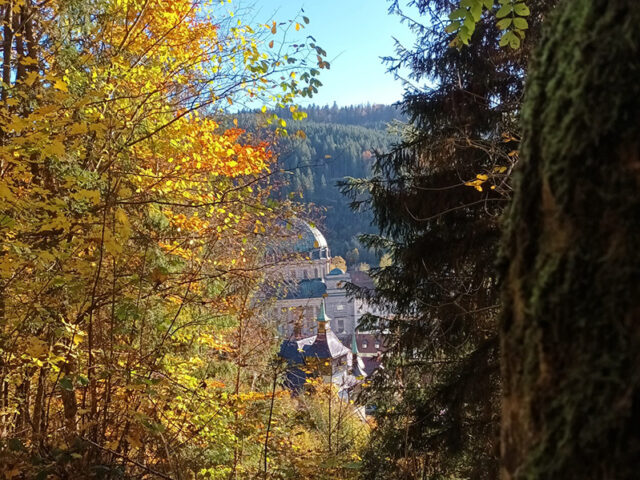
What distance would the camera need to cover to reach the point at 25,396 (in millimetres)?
3168

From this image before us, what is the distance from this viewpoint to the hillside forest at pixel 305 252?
0.61 m

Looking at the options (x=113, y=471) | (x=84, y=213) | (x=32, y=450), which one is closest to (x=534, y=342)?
(x=113, y=471)

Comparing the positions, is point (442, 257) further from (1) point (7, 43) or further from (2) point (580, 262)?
(2) point (580, 262)

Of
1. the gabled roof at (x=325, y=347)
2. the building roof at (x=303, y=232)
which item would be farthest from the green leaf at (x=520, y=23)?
the gabled roof at (x=325, y=347)

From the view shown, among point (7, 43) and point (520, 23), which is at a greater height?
point (7, 43)

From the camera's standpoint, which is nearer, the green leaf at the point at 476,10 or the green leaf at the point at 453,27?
the green leaf at the point at 476,10

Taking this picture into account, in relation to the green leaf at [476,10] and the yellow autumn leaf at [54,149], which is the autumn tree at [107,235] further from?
the green leaf at [476,10]

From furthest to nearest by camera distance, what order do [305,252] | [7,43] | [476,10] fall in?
[305,252] → [7,43] → [476,10]

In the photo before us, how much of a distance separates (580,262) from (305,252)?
6.18m

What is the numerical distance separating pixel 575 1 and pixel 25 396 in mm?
3800

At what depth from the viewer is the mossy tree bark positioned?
0.57 meters

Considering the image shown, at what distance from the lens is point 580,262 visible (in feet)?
2.01

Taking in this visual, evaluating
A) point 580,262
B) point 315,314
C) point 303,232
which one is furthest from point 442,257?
point 315,314

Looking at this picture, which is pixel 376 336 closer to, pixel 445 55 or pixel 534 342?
pixel 445 55
